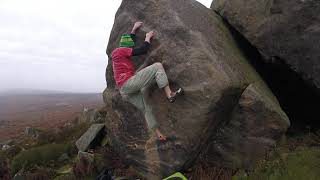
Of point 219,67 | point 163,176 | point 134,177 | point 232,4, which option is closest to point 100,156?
point 134,177

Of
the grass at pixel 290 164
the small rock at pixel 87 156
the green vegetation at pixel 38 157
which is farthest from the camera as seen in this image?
the green vegetation at pixel 38 157

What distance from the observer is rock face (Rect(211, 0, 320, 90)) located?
32.9 ft

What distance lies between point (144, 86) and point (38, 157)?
7.62 meters

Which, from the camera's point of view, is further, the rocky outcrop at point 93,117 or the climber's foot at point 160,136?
the rocky outcrop at point 93,117

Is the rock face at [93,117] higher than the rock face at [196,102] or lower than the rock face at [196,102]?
lower

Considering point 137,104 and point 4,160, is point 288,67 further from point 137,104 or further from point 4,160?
point 4,160

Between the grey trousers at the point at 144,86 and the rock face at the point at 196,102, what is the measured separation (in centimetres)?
25

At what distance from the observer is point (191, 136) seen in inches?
391

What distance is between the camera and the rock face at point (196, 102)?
9672 mm

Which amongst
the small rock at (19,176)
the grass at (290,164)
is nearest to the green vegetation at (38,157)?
the small rock at (19,176)

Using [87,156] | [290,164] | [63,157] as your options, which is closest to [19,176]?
[63,157]

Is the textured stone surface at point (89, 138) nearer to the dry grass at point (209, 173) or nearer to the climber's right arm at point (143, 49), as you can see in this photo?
the dry grass at point (209, 173)

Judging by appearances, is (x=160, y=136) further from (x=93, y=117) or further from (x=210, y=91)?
(x=93, y=117)

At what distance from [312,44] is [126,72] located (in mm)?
5414
